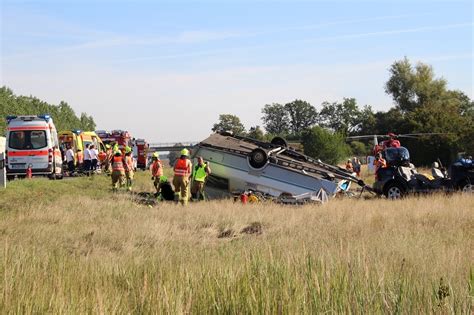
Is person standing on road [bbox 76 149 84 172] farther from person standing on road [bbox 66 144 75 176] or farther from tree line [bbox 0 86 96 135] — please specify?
tree line [bbox 0 86 96 135]

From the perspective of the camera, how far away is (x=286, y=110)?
142 metres

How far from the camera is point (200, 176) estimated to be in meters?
19.1

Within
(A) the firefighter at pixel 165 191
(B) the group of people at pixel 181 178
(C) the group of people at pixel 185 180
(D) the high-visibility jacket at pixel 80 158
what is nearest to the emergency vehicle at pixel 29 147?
(B) the group of people at pixel 181 178

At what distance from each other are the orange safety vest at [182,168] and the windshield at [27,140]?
8518 millimetres

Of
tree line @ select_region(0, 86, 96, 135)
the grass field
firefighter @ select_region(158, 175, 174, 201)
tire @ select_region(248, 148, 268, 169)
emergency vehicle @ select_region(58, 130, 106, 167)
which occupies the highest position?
tree line @ select_region(0, 86, 96, 135)

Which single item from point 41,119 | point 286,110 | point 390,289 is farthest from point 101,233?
point 286,110

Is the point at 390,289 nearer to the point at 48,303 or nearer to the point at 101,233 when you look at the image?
the point at 48,303

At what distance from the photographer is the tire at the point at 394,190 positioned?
19.1 meters

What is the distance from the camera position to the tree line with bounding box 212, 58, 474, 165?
59375 mm

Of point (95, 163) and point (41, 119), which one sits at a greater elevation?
point (41, 119)

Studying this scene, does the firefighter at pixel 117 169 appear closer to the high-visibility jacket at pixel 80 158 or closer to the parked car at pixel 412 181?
the parked car at pixel 412 181

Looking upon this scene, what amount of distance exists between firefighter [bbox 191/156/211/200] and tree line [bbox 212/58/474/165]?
21.1 ft

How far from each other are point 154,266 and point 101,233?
14.4ft

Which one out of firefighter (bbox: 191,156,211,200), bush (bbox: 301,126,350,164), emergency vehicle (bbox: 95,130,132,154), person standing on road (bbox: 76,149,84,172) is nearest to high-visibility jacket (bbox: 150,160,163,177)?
firefighter (bbox: 191,156,211,200)
